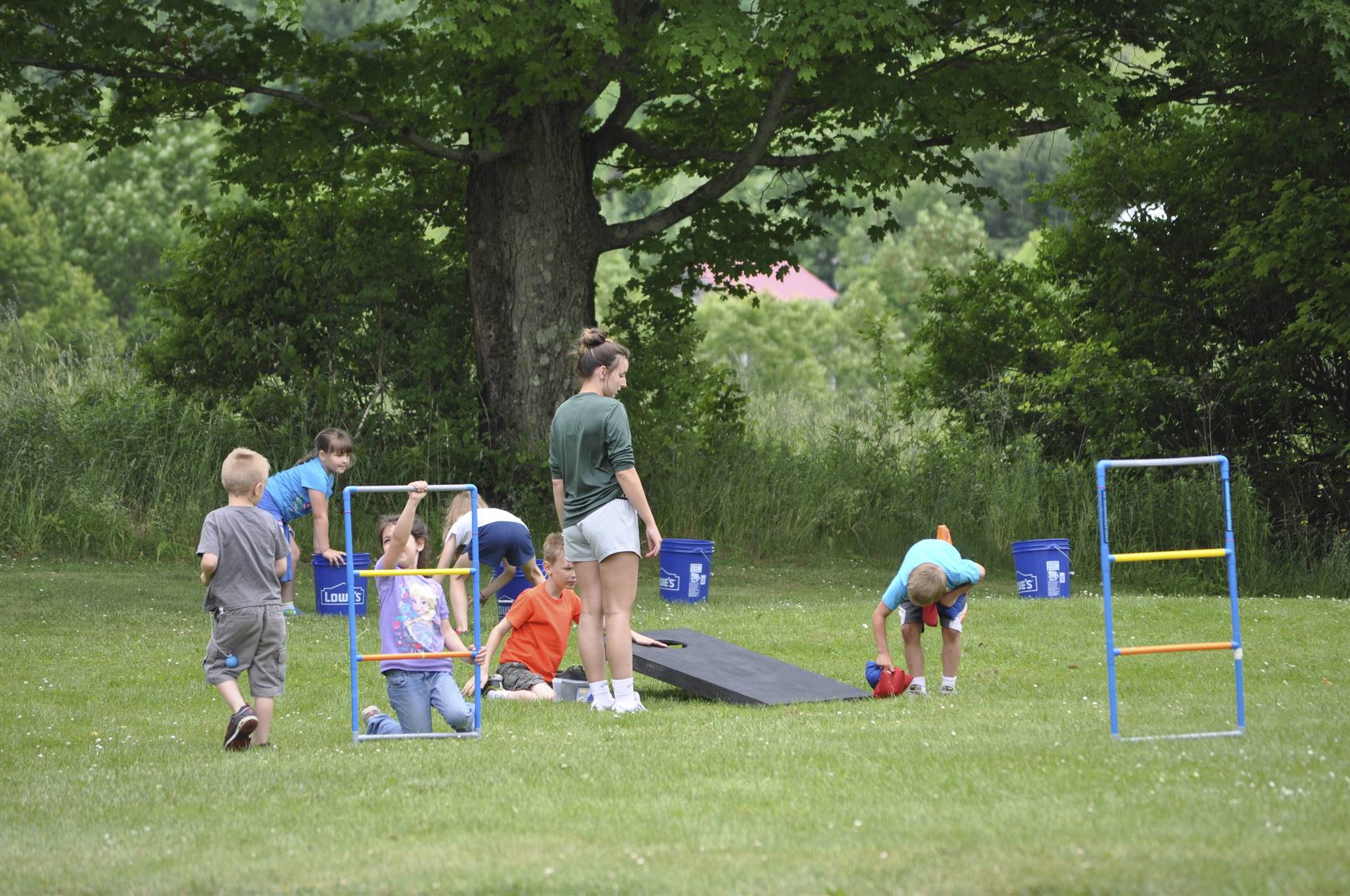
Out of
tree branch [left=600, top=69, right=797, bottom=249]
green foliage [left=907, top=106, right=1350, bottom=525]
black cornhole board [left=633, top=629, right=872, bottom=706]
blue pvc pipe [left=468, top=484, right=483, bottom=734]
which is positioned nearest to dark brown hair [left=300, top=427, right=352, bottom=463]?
black cornhole board [left=633, top=629, right=872, bottom=706]

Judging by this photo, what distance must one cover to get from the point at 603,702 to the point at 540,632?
1253mm

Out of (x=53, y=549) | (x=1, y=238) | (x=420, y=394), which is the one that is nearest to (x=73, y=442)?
(x=53, y=549)

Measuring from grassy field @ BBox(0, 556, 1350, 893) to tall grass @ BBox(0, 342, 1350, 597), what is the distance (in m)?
6.69

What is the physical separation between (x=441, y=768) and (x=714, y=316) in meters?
51.8

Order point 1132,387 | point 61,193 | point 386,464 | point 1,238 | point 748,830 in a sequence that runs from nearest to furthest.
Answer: point 748,830
point 386,464
point 1132,387
point 1,238
point 61,193

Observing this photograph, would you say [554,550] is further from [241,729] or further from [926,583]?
[241,729]

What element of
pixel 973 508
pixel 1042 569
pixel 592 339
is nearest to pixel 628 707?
pixel 592 339

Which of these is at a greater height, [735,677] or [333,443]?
[333,443]

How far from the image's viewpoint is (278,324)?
1803 centimetres

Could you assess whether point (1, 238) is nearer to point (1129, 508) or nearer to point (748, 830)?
point (1129, 508)

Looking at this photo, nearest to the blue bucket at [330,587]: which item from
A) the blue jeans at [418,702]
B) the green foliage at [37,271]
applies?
the blue jeans at [418,702]

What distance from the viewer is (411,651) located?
777 centimetres

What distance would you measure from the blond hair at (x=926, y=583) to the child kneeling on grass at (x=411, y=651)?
7.88 ft

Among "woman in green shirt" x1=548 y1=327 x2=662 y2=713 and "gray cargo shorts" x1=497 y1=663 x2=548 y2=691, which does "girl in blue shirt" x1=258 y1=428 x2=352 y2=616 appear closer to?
"gray cargo shorts" x1=497 y1=663 x2=548 y2=691
